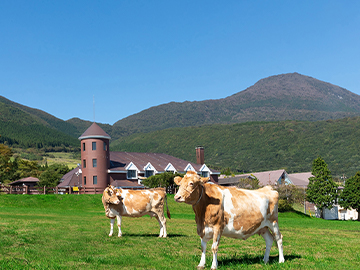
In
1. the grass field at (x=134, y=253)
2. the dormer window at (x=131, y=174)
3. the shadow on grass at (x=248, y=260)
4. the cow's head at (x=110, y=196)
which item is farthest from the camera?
the dormer window at (x=131, y=174)

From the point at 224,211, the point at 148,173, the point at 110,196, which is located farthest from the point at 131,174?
the point at 224,211

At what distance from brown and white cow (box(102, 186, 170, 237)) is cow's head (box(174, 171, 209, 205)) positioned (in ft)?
25.2

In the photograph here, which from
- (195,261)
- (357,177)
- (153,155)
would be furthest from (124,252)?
(153,155)

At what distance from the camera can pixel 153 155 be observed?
290 ft

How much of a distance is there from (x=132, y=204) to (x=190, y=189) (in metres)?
8.53

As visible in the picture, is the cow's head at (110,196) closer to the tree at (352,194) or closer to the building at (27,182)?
the tree at (352,194)

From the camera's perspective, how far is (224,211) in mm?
Answer: 9742

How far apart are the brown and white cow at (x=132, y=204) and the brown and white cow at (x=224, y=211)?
7.29 m

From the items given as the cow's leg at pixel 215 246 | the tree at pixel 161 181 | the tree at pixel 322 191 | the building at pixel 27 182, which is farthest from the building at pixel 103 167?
the cow's leg at pixel 215 246

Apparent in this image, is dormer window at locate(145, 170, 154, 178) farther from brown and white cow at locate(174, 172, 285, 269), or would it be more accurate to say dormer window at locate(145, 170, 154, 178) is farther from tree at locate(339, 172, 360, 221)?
brown and white cow at locate(174, 172, 285, 269)

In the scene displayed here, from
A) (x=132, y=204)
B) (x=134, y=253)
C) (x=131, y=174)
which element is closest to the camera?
(x=134, y=253)

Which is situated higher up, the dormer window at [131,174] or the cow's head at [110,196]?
the cow's head at [110,196]

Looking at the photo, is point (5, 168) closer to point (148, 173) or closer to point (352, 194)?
point (148, 173)

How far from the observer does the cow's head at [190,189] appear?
927 centimetres
